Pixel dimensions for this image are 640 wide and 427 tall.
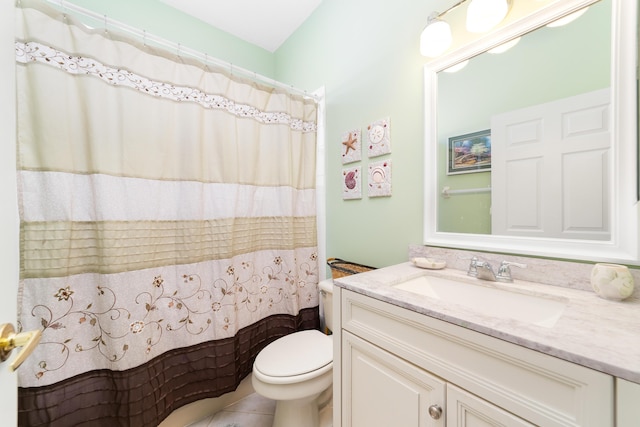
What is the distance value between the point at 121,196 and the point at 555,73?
6.03 ft

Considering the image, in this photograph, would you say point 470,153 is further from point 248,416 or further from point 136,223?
point 248,416

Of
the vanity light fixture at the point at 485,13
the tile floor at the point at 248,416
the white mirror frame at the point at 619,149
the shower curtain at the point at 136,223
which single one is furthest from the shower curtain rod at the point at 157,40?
the tile floor at the point at 248,416

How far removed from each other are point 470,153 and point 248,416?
1875 millimetres

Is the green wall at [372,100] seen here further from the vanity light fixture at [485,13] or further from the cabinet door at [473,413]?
the cabinet door at [473,413]

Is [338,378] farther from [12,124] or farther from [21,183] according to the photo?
[21,183]

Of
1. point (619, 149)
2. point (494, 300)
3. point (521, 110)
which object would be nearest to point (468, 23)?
point (521, 110)

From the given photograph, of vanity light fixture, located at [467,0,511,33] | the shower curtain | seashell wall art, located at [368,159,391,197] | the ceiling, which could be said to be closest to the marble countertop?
seashell wall art, located at [368,159,391,197]

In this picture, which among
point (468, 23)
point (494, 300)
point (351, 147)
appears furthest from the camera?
point (351, 147)

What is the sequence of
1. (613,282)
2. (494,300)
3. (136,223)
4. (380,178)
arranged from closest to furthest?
(613,282), (494,300), (136,223), (380,178)

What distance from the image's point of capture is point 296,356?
47.2 inches

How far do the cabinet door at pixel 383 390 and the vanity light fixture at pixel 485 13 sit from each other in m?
1.31

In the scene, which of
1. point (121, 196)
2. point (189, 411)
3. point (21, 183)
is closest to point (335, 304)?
point (121, 196)

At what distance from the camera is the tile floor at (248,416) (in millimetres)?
1343

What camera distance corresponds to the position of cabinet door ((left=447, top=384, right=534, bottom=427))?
0.54 metres
